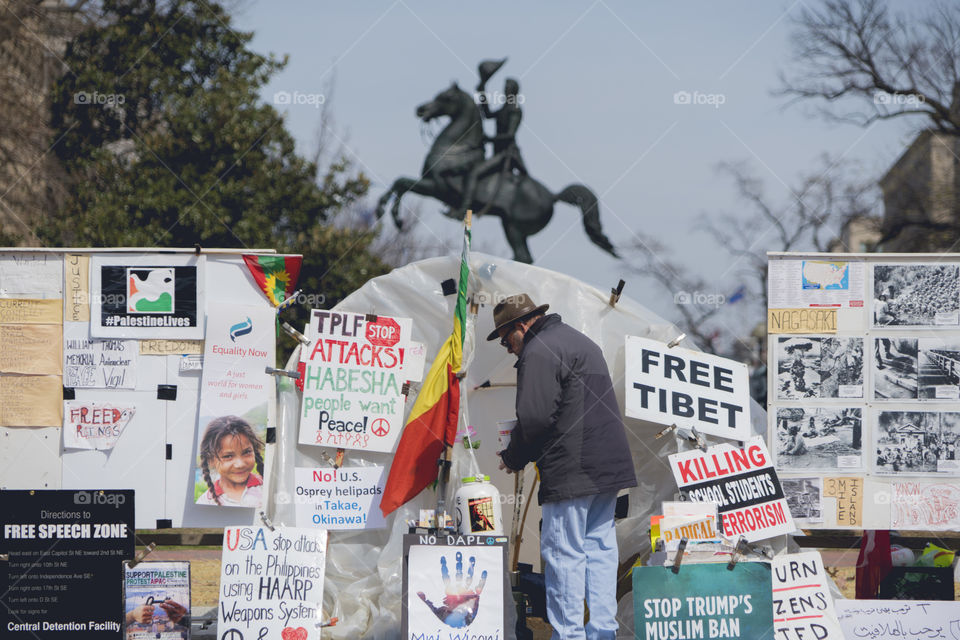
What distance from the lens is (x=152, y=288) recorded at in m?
6.30

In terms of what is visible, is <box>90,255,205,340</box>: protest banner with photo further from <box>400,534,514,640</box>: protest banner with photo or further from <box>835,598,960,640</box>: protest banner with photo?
<box>835,598,960,640</box>: protest banner with photo

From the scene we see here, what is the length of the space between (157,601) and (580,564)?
2425 millimetres

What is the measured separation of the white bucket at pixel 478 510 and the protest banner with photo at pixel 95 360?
2.19 m

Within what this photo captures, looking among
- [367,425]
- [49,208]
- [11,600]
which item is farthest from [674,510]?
[49,208]

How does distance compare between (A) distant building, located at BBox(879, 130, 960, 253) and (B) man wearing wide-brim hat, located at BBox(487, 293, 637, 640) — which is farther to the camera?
(A) distant building, located at BBox(879, 130, 960, 253)

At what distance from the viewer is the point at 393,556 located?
21.1 ft

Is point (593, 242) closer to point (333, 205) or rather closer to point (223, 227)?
point (333, 205)

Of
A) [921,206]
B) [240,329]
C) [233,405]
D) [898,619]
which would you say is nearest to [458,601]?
[233,405]

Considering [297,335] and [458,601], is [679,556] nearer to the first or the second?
[458,601]

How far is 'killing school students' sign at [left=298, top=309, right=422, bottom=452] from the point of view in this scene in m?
6.44

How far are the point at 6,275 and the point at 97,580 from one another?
207 cm

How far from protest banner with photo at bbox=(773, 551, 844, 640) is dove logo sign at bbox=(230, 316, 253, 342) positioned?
3.40 meters

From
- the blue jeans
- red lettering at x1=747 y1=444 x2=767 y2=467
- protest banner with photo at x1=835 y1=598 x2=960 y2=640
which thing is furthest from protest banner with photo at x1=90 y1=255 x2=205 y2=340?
protest banner with photo at x1=835 y1=598 x2=960 y2=640

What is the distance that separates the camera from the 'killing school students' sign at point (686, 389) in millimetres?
6102
